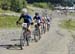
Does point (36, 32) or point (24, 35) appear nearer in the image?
point (24, 35)

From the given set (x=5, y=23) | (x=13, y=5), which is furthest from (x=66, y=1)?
(x=5, y=23)

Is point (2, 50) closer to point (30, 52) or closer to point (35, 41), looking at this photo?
point (30, 52)

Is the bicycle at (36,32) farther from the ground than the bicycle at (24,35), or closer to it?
closer to it

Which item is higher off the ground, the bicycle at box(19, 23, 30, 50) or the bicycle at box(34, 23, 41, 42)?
the bicycle at box(19, 23, 30, 50)

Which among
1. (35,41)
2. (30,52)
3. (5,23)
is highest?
(30,52)

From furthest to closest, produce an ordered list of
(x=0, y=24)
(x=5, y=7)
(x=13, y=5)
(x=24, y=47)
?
(x=13, y=5) < (x=5, y=7) < (x=0, y=24) < (x=24, y=47)

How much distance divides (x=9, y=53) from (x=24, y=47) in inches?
91.3

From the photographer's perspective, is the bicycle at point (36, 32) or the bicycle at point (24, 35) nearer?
the bicycle at point (24, 35)

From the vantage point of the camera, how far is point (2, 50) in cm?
1627

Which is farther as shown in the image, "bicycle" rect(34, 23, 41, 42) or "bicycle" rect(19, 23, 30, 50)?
"bicycle" rect(34, 23, 41, 42)

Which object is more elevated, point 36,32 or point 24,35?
point 24,35

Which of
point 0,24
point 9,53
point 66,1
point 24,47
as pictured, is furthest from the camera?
point 66,1

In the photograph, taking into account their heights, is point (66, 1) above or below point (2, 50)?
below

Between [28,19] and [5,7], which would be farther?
[5,7]
